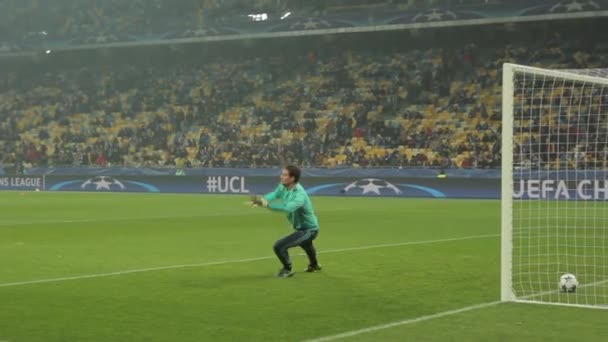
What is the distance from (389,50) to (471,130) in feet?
31.1

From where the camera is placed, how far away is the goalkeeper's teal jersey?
40.1ft

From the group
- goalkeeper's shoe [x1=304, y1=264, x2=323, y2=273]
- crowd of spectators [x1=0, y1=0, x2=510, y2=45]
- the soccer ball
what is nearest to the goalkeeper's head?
goalkeeper's shoe [x1=304, y1=264, x2=323, y2=273]

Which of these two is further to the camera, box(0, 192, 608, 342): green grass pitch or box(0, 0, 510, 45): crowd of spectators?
box(0, 0, 510, 45): crowd of spectators

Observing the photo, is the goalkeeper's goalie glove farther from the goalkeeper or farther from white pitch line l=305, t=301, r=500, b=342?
white pitch line l=305, t=301, r=500, b=342

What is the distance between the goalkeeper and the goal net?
273cm

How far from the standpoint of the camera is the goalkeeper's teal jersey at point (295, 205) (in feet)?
40.1

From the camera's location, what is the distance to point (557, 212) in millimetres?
28734

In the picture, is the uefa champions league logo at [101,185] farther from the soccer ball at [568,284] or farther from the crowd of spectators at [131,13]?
the soccer ball at [568,284]

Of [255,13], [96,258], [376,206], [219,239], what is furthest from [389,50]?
[96,258]

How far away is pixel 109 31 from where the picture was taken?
180 feet

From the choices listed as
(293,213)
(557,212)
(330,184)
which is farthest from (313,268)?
(330,184)

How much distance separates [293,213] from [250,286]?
1567 millimetres

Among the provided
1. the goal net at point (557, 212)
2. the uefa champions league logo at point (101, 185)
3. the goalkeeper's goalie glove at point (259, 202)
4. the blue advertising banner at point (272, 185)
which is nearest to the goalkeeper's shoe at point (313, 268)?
the goalkeeper's goalie glove at point (259, 202)

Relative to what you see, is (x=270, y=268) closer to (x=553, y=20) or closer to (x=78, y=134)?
(x=553, y=20)
